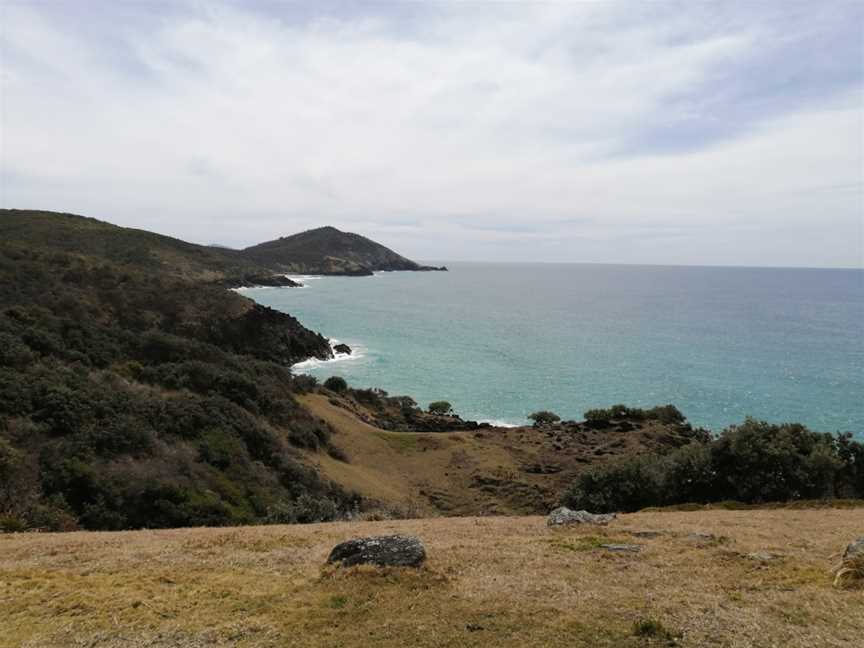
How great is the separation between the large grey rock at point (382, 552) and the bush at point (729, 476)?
1277 centimetres

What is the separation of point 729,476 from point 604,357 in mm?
45649

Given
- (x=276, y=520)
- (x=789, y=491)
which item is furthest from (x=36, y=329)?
(x=789, y=491)

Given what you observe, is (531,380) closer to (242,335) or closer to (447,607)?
(242,335)

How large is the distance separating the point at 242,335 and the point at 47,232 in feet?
186

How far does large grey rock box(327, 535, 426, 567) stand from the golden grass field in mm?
283

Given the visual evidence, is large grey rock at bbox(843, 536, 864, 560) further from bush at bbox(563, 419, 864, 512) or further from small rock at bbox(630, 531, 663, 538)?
bush at bbox(563, 419, 864, 512)

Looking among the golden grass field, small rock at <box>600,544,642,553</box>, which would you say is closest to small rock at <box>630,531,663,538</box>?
the golden grass field

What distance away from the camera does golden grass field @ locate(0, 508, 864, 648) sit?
748 centimetres

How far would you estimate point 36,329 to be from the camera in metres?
28.4

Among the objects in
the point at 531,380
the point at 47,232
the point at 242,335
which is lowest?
the point at 531,380

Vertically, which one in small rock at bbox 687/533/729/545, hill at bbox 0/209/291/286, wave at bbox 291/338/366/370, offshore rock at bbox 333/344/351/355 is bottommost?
wave at bbox 291/338/366/370

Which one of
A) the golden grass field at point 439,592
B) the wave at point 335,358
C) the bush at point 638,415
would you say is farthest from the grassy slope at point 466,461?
the wave at point 335,358

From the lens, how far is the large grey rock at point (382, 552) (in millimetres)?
9883

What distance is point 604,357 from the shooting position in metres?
65.4
